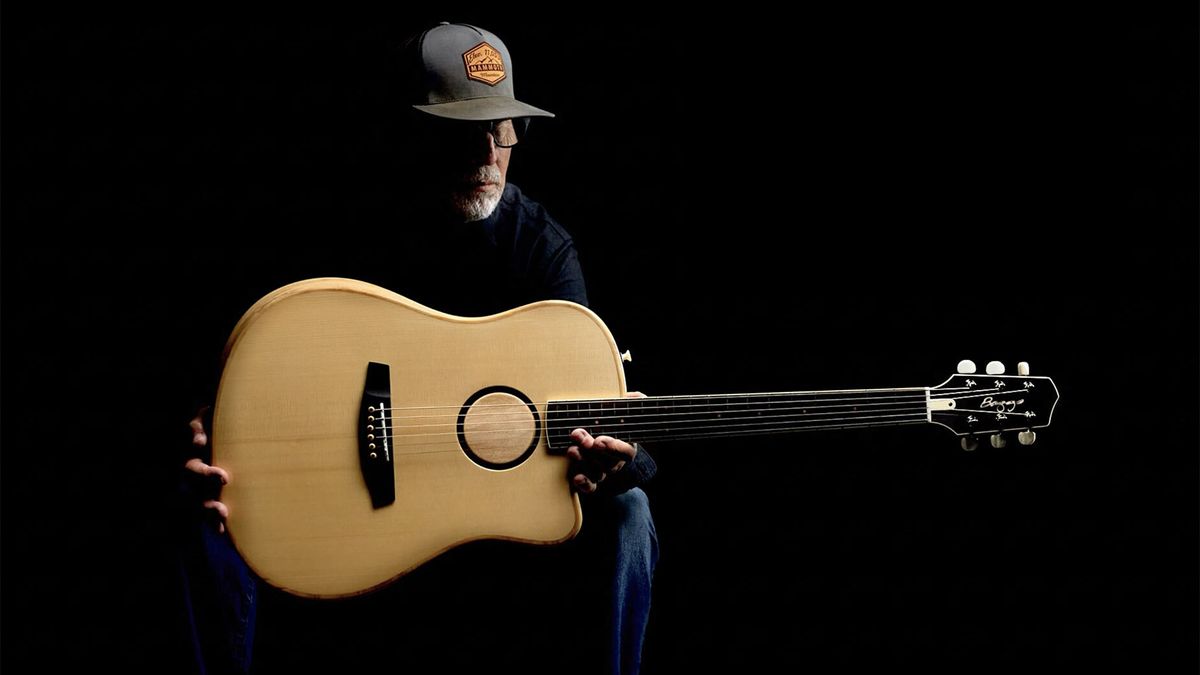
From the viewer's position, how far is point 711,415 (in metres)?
2.78

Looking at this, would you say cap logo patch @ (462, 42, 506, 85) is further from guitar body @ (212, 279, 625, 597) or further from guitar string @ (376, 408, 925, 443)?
guitar string @ (376, 408, 925, 443)

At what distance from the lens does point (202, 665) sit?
277 centimetres

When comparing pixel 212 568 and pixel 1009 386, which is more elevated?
pixel 1009 386

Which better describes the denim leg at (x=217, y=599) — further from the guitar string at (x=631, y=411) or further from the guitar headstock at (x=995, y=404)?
the guitar headstock at (x=995, y=404)

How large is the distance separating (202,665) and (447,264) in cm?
133

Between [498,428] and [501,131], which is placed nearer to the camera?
[498,428]

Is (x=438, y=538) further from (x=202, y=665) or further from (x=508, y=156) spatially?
(x=508, y=156)

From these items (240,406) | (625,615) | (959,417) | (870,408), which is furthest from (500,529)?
(959,417)

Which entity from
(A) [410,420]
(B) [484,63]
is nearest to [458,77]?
(B) [484,63]

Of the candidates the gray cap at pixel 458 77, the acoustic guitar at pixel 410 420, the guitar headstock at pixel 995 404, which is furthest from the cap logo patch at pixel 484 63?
the guitar headstock at pixel 995 404

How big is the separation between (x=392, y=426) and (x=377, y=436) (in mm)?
47

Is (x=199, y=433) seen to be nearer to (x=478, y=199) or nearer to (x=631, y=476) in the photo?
(x=478, y=199)

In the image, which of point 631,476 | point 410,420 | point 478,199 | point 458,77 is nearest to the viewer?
point 410,420

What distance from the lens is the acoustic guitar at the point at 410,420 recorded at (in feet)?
8.57
